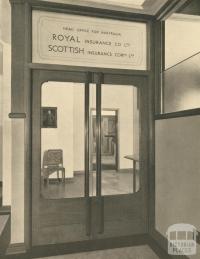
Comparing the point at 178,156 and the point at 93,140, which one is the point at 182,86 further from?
the point at 93,140

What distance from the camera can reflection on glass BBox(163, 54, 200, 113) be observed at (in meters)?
3.11

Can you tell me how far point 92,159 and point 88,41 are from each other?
1523 mm

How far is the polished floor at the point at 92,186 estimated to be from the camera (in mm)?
3147

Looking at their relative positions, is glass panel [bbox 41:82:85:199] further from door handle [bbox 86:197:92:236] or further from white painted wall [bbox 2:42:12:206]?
white painted wall [bbox 2:42:12:206]

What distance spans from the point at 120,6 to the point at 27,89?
5.10 ft

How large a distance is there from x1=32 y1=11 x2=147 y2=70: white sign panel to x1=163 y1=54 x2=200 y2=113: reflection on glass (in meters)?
0.40

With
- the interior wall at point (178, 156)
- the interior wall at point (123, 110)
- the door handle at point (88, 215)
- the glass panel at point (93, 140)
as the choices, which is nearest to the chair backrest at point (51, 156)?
the glass panel at point (93, 140)

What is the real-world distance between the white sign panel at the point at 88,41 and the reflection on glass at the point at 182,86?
40 cm

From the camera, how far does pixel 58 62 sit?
3.09m

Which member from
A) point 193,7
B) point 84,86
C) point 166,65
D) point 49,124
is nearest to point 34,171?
point 49,124

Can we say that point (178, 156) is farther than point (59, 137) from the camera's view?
No

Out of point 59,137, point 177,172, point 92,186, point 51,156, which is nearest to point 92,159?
point 92,186

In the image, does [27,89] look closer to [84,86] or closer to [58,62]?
[58,62]

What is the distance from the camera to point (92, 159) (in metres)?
3.26
